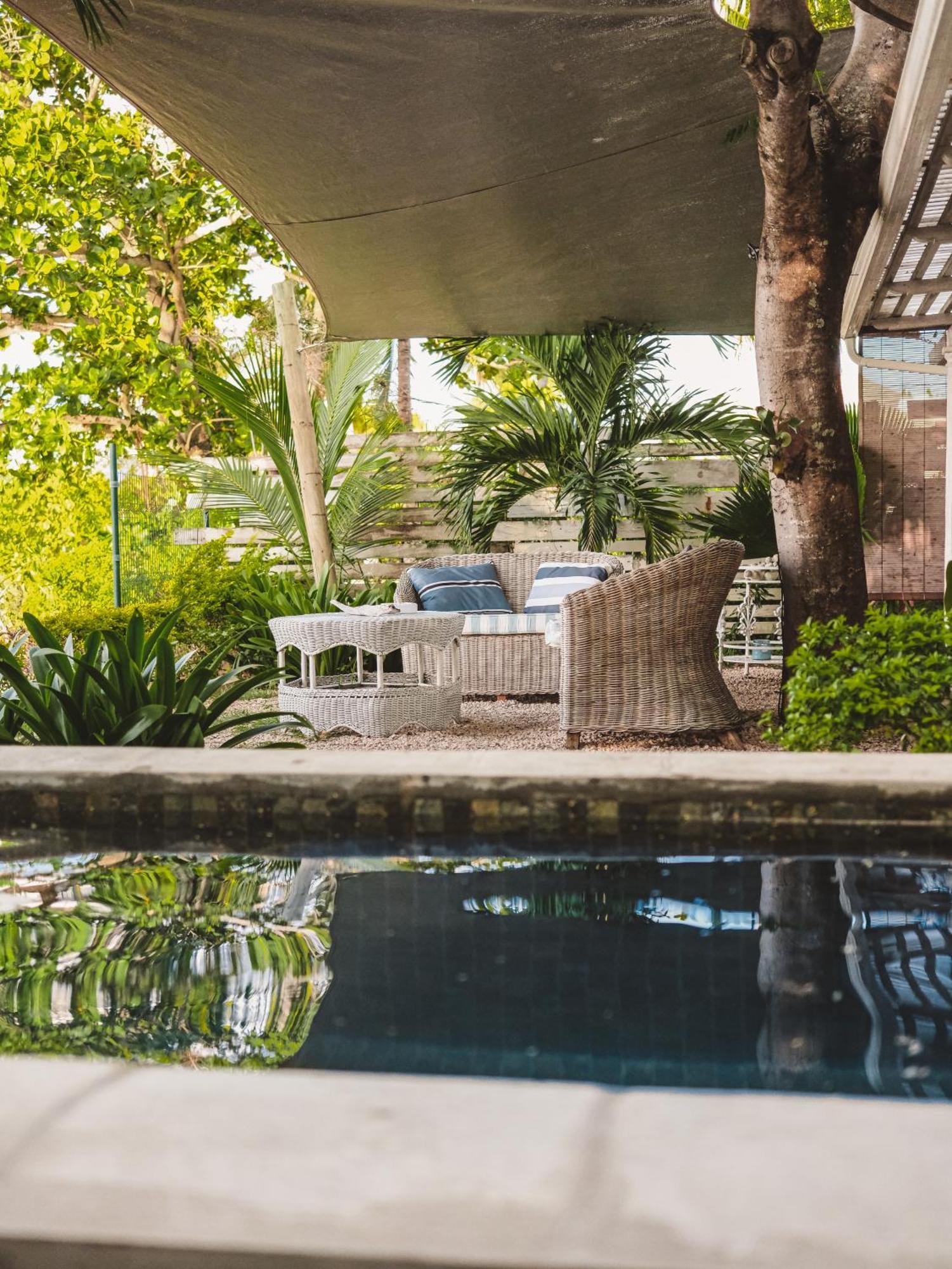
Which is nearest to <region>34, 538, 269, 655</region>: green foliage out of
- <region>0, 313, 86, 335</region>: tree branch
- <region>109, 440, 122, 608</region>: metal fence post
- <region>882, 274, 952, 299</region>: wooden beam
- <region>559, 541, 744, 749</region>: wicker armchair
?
<region>109, 440, 122, 608</region>: metal fence post

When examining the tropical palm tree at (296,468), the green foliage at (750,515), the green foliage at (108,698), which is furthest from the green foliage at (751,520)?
the green foliage at (108,698)

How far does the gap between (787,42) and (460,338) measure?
434 cm

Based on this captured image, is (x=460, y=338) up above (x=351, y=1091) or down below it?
above

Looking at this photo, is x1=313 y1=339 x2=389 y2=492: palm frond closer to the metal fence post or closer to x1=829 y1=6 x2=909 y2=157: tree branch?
the metal fence post

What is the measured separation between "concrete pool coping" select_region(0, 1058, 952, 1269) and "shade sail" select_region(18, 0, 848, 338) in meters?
4.07

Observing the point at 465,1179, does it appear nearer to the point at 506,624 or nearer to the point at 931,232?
the point at 931,232

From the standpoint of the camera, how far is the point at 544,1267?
74cm

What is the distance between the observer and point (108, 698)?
3023 millimetres

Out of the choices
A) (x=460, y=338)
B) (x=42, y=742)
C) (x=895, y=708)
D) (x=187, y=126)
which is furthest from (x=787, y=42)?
(x=460, y=338)

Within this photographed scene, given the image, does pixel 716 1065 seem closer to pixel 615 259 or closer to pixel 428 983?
pixel 428 983

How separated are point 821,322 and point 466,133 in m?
1.80

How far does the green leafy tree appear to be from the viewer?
358 inches

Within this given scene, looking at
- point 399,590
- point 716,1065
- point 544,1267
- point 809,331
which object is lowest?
point 716,1065

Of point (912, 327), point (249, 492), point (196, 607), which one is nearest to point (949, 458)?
point (912, 327)
